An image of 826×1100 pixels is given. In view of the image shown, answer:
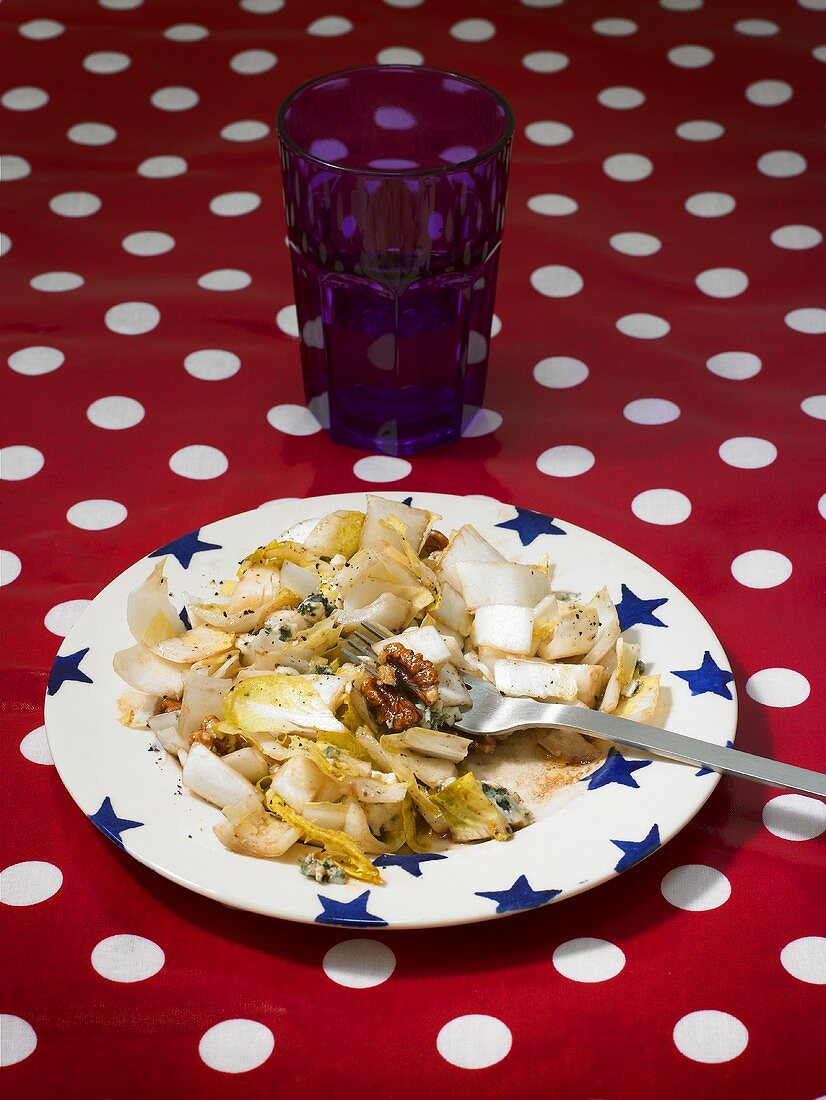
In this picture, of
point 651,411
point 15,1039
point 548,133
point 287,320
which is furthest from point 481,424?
point 15,1039

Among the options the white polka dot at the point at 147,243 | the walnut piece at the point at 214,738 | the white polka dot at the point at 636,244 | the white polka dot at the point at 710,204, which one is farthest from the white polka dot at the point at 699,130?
the walnut piece at the point at 214,738

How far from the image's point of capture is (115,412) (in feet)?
4.26

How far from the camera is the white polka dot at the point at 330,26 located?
185cm

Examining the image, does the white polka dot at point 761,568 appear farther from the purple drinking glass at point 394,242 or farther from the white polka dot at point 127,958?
the white polka dot at point 127,958

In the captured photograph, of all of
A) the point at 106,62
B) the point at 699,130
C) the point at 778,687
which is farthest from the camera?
the point at 106,62

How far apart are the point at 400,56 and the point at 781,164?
546 millimetres

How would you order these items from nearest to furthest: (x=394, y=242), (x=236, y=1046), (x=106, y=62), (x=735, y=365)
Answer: (x=236, y=1046) < (x=394, y=242) < (x=735, y=365) < (x=106, y=62)

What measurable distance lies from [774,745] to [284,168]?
0.62 metres

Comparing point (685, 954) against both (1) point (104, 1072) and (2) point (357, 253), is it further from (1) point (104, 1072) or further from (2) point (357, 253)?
(2) point (357, 253)

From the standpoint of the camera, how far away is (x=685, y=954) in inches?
31.3

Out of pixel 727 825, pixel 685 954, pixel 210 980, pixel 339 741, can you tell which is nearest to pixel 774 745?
pixel 727 825

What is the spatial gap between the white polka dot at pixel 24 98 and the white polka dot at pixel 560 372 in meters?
0.82

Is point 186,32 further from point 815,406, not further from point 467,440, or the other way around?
point 815,406

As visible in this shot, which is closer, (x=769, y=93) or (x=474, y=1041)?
(x=474, y=1041)
